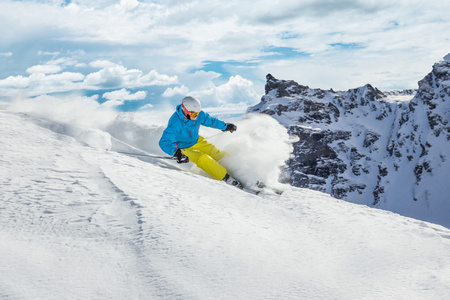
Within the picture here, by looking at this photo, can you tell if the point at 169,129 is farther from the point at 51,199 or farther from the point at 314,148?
the point at 314,148

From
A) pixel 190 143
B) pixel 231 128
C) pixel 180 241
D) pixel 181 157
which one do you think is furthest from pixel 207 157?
pixel 180 241

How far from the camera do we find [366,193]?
170500 mm

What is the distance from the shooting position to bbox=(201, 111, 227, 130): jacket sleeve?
35.0 feet

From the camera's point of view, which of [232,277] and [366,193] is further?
[366,193]

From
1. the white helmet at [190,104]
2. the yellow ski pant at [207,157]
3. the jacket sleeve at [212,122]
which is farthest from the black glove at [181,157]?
the jacket sleeve at [212,122]

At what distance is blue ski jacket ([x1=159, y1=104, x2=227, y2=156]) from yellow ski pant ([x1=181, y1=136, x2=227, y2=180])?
20 cm

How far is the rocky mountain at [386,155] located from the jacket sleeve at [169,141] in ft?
477

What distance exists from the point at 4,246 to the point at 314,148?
593ft

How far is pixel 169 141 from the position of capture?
973 cm

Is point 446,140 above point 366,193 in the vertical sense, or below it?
above

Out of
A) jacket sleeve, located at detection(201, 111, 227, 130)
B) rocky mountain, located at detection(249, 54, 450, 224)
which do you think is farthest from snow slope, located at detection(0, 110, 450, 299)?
rocky mountain, located at detection(249, 54, 450, 224)

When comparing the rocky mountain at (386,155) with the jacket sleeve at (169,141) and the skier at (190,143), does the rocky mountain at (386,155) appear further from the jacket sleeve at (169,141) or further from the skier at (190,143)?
the jacket sleeve at (169,141)

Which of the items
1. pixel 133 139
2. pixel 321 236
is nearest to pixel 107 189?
pixel 321 236

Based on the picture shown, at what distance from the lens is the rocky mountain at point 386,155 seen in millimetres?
157375
